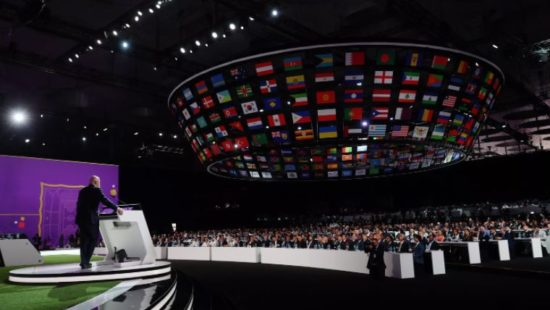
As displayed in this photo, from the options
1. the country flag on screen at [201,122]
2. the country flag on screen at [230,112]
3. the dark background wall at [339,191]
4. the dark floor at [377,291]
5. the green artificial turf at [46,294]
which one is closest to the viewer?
the green artificial turf at [46,294]

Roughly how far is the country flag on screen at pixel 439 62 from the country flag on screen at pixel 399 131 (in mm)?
1685

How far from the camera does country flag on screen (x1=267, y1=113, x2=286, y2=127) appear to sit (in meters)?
10.9

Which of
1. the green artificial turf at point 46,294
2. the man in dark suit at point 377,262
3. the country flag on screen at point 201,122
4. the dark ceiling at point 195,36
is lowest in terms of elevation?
the man in dark suit at point 377,262

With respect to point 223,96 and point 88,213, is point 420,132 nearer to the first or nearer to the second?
point 223,96

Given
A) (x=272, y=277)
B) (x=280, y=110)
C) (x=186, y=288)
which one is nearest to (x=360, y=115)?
(x=280, y=110)

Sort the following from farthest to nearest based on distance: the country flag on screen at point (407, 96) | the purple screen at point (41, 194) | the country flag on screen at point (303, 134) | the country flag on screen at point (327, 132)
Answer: the purple screen at point (41, 194) < the country flag on screen at point (303, 134) < the country flag on screen at point (327, 132) < the country flag on screen at point (407, 96)

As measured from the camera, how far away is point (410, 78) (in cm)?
1022

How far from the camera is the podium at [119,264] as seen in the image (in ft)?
18.0

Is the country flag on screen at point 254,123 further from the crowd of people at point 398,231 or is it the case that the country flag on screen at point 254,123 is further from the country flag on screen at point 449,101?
the country flag on screen at point 449,101

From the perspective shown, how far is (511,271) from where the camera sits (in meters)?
9.24

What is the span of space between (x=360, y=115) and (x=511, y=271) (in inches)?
191

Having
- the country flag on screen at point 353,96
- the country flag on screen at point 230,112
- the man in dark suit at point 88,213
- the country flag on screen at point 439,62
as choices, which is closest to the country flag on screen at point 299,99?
the country flag on screen at point 353,96

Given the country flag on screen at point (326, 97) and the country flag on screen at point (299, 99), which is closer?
the country flag on screen at point (326, 97)

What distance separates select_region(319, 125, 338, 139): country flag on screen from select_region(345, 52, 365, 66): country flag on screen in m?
1.75
